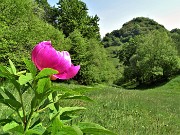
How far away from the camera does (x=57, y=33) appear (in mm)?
38594

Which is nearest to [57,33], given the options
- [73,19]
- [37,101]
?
[73,19]

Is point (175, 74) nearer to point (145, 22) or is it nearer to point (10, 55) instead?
point (10, 55)

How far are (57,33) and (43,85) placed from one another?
37.8 meters

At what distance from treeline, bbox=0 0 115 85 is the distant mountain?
275 feet

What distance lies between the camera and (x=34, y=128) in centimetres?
127

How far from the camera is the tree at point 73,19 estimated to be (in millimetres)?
53344

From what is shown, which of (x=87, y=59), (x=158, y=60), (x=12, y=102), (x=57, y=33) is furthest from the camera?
(x=158, y=60)

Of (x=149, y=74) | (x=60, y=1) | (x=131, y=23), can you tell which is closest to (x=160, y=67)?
(x=149, y=74)

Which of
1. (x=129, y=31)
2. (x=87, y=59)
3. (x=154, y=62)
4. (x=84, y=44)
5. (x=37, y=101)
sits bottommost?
(x=37, y=101)

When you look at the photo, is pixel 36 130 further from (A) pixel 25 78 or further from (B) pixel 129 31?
(B) pixel 129 31

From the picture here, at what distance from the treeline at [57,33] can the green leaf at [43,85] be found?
20660 millimetres

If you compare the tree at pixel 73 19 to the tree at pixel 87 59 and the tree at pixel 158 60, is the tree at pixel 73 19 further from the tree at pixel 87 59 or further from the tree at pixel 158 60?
the tree at pixel 158 60

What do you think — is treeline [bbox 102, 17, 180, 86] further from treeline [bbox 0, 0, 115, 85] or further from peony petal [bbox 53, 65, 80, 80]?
peony petal [bbox 53, 65, 80, 80]

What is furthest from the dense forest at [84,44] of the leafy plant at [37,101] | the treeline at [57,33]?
the leafy plant at [37,101]
